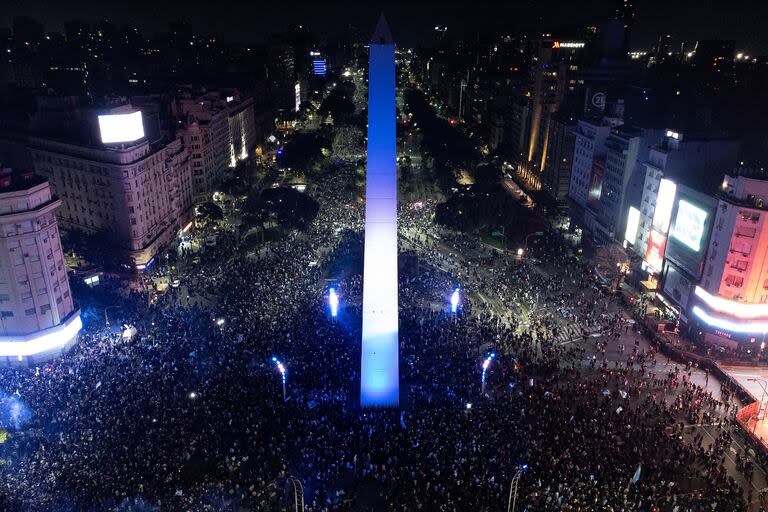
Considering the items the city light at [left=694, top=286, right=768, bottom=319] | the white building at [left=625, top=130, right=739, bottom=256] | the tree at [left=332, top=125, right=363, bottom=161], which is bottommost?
the tree at [left=332, top=125, right=363, bottom=161]

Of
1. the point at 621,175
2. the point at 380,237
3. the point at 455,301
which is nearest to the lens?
the point at 380,237

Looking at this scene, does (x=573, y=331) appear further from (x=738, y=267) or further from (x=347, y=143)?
(x=347, y=143)

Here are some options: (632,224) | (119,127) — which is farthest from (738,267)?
(119,127)

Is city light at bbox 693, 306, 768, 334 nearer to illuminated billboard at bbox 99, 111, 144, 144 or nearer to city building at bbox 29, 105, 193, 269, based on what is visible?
city building at bbox 29, 105, 193, 269

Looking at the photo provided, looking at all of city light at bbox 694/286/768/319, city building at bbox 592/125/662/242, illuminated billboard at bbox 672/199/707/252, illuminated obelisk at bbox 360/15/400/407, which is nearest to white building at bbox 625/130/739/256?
illuminated billboard at bbox 672/199/707/252

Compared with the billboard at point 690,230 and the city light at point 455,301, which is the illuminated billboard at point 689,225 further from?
the city light at point 455,301

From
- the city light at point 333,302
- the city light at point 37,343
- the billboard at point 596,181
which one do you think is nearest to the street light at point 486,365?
the city light at point 333,302

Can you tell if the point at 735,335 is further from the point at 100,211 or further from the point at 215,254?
the point at 100,211
